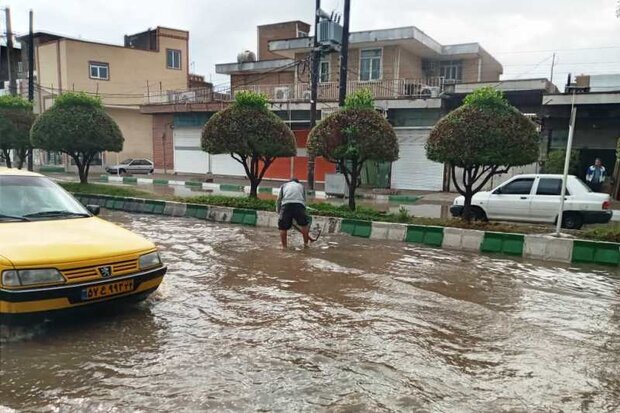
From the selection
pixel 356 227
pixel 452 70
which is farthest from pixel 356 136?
pixel 452 70

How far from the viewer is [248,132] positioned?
1377cm

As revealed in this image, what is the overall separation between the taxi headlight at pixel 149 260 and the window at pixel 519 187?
9.81 meters

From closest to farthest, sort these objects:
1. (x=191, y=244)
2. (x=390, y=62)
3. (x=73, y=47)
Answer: (x=191, y=244) → (x=390, y=62) → (x=73, y=47)

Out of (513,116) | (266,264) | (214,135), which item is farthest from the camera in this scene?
(214,135)

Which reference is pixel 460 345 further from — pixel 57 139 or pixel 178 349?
pixel 57 139

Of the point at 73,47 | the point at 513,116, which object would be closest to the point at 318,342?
the point at 513,116

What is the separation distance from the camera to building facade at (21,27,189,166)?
37.5 meters

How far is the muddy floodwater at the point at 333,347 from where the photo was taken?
3811mm

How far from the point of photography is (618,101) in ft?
58.2

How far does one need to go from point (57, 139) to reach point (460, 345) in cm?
1671

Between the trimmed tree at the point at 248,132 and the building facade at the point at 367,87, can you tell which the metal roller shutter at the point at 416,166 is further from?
the trimmed tree at the point at 248,132

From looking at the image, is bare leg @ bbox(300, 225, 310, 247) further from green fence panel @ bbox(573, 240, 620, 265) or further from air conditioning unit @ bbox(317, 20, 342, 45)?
air conditioning unit @ bbox(317, 20, 342, 45)

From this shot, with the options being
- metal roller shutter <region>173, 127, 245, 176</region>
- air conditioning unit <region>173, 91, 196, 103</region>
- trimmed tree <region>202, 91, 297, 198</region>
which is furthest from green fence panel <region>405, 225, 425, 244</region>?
air conditioning unit <region>173, 91, 196, 103</region>

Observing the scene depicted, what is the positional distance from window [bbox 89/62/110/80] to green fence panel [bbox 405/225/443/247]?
35.3 m
